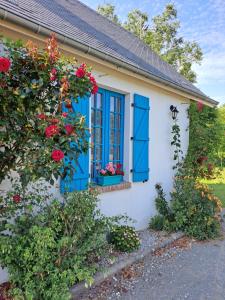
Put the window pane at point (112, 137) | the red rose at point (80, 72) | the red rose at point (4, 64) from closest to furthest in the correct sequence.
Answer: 1. the red rose at point (4, 64)
2. the red rose at point (80, 72)
3. the window pane at point (112, 137)

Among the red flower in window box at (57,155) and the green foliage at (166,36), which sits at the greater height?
the green foliage at (166,36)

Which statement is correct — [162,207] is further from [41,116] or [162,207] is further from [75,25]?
[41,116]

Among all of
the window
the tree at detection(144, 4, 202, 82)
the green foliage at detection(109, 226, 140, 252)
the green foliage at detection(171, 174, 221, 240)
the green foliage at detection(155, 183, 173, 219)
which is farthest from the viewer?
the tree at detection(144, 4, 202, 82)

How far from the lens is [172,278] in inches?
173

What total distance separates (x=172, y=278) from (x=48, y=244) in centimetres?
221

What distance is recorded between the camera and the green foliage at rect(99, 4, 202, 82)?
24766 millimetres

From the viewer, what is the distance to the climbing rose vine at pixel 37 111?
119 inches

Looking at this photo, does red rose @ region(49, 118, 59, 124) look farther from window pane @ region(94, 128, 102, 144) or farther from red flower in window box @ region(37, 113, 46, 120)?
window pane @ region(94, 128, 102, 144)

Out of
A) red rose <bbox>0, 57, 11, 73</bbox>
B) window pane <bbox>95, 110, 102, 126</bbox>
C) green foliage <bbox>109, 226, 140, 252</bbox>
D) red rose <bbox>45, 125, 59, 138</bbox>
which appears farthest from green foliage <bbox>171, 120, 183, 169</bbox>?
red rose <bbox>0, 57, 11, 73</bbox>

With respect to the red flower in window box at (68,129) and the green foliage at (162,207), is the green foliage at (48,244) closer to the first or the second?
the red flower in window box at (68,129)

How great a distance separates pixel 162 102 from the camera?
24.4ft

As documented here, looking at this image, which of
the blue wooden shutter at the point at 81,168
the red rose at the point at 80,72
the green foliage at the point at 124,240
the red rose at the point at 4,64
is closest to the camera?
the red rose at the point at 4,64

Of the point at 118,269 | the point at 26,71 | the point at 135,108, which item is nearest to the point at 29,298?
the point at 118,269

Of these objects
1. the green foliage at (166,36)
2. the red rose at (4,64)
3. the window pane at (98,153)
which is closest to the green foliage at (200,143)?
the window pane at (98,153)
